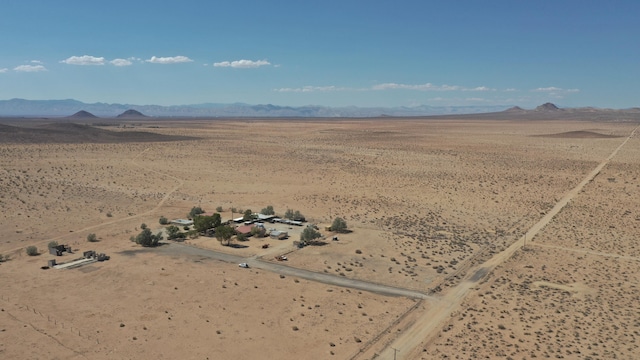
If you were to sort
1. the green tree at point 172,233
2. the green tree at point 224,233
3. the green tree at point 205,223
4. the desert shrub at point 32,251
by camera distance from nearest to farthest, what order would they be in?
1. the desert shrub at point 32,251
2. the green tree at point 224,233
3. the green tree at point 172,233
4. the green tree at point 205,223

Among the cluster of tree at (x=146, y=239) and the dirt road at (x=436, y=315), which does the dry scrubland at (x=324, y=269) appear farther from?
the cluster of tree at (x=146, y=239)

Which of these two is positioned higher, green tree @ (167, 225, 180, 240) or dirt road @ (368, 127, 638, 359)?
green tree @ (167, 225, 180, 240)

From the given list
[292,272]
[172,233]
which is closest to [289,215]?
[172,233]

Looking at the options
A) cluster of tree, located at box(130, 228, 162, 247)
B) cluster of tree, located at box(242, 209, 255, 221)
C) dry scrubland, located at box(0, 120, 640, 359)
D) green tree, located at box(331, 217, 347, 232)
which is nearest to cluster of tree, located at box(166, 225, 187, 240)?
cluster of tree, located at box(130, 228, 162, 247)

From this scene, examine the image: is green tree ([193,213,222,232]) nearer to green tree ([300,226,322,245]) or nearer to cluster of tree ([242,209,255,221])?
cluster of tree ([242,209,255,221])

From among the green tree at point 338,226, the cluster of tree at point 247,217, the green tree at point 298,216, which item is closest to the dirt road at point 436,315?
the green tree at point 338,226

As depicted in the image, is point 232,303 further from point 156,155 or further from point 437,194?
point 156,155

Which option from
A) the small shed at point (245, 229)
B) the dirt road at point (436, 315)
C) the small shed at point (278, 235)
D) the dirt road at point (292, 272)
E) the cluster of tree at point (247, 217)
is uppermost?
the cluster of tree at point (247, 217)

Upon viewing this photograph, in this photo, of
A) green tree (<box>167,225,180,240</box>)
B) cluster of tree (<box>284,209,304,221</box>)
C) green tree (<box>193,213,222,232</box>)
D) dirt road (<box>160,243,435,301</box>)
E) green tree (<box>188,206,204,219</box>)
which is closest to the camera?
dirt road (<box>160,243,435,301</box>)

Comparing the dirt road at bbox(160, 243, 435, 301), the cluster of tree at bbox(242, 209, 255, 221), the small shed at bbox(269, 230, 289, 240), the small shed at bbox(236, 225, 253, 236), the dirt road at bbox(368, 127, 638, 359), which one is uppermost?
the cluster of tree at bbox(242, 209, 255, 221)
